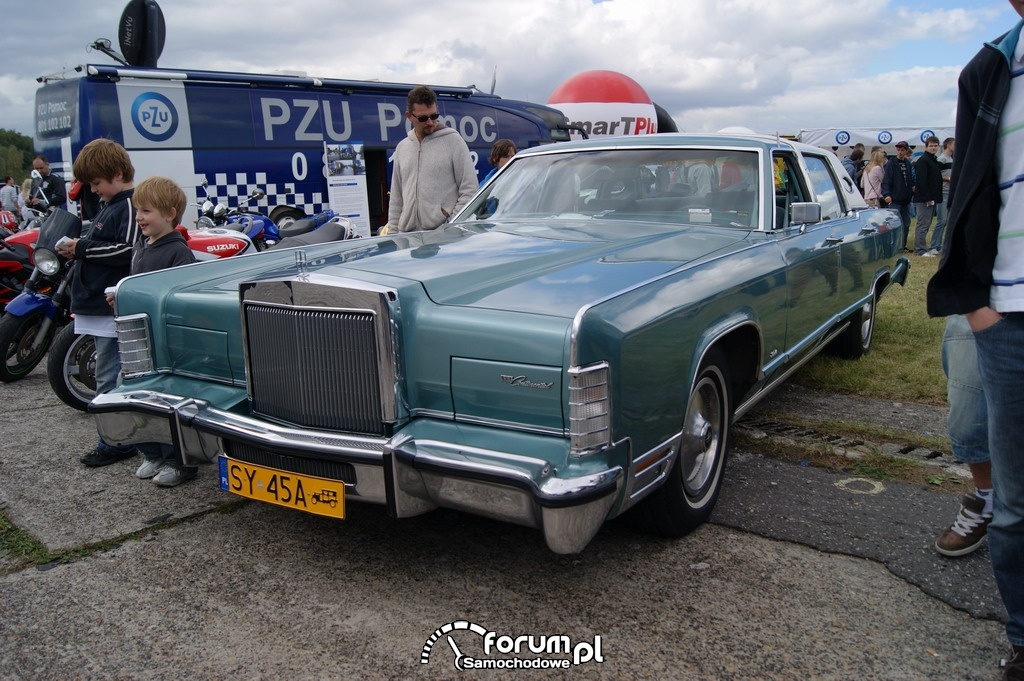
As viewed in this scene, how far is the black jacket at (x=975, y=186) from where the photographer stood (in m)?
1.93

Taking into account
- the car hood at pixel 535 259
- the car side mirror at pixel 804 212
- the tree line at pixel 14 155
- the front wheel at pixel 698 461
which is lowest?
the front wheel at pixel 698 461

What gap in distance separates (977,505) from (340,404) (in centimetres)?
227

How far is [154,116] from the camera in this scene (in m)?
9.78

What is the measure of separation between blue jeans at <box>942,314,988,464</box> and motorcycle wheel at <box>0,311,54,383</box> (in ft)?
18.1

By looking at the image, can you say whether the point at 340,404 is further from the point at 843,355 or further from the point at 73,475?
the point at 843,355

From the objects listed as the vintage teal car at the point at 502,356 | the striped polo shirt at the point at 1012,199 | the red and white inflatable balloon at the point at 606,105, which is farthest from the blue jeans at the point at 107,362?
the red and white inflatable balloon at the point at 606,105

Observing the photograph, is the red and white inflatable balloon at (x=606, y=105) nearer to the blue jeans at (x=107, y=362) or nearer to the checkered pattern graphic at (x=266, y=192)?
the checkered pattern graphic at (x=266, y=192)

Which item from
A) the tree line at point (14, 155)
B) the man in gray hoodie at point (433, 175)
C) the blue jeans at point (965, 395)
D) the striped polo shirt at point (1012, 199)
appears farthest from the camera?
the tree line at point (14, 155)

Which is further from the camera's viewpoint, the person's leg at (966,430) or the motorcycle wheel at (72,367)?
the motorcycle wheel at (72,367)

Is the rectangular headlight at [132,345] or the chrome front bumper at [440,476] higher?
the rectangular headlight at [132,345]

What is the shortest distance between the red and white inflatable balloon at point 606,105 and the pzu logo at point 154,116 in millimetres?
10269

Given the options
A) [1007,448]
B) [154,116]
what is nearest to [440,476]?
[1007,448]

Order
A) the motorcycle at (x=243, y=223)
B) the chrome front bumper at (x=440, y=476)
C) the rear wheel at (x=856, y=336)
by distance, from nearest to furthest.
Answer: the chrome front bumper at (x=440, y=476) < the rear wheel at (x=856, y=336) < the motorcycle at (x=243, y=223)

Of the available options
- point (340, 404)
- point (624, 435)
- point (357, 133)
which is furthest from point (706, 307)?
point (357, 133)
